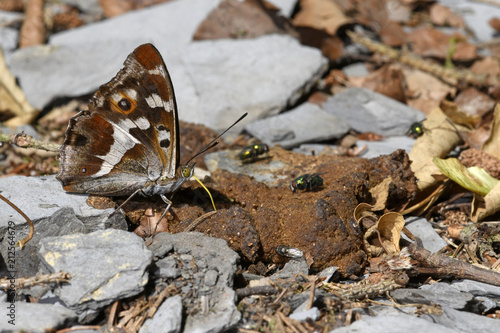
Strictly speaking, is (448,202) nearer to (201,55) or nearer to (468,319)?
(468,319)

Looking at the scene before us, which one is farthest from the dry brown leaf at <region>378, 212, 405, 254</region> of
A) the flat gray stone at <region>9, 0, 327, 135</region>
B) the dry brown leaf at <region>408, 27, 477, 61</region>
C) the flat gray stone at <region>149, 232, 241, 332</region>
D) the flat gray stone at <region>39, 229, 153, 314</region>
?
the dry brown leaf at <region>408, 27, 477, 61</region>

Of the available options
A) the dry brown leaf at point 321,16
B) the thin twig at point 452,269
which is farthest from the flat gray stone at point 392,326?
the dry brown leaf at point 321,16

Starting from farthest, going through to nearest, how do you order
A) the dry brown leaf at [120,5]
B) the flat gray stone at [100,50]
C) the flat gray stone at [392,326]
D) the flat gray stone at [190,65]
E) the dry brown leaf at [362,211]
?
the dry brown leaf at [120,5] → the flat gray stone at [100,50] → the flat gray stone at [190,65] → the dry brown leaf at [362,211] → the flat gray stone at [392,326]

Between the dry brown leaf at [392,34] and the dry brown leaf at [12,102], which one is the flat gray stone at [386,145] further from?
the dry brown leaf at [12,102]

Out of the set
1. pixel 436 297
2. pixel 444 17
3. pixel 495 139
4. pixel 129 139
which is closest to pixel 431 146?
pixel 495 139

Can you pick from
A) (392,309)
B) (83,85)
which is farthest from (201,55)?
(392,309)

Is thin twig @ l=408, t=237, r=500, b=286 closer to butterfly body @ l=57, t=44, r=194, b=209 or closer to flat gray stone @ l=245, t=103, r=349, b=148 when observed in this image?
butterfly body @ l=57, t=44, r=194, b=209
